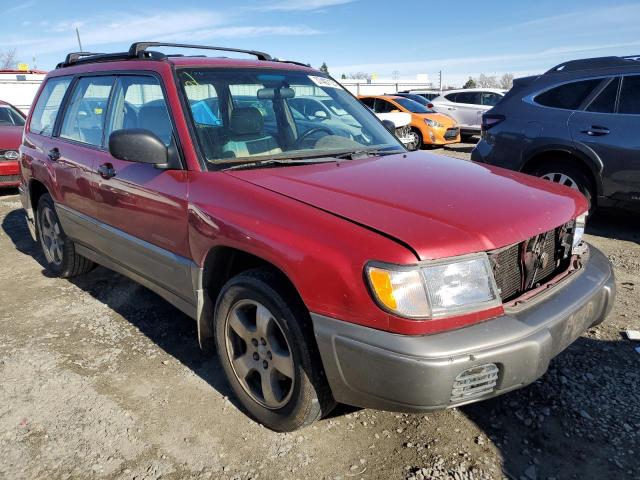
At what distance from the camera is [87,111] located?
12.4ft

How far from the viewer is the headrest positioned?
2920mm

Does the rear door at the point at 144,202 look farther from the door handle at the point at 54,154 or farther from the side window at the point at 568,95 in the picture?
the side window at the point at 568,95

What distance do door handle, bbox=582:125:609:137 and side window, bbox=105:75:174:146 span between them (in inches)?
161

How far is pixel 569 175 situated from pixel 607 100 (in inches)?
32.3

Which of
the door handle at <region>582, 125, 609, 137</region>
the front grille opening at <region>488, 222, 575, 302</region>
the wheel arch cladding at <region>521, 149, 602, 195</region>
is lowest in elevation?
the wheel arch cladding at <region>521, 149, 602, 195</region>

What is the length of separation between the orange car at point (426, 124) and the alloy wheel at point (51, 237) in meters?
9.37

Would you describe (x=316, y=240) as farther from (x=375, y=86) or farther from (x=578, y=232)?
(x=375, y=86)

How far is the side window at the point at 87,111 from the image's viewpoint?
358cm

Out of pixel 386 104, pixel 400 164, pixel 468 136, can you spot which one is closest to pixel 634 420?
pixel 400 164

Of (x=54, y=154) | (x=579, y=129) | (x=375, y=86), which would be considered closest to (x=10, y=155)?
(x=54, y=154)

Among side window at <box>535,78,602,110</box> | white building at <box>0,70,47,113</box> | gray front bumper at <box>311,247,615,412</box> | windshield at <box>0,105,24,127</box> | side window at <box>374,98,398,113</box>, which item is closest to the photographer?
gray front bumper at <box>311,247,615,412</box>

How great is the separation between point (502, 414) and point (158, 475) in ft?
5.44

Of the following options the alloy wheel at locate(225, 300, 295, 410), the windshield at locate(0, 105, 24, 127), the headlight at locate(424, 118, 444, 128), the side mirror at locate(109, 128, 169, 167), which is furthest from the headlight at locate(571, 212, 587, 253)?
the headlight at locate(424, 118, 444, 128)

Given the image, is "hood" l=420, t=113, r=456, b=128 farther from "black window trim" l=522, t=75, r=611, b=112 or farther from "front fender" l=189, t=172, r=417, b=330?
"front fender" l=189, t=172, r=417, b=330
